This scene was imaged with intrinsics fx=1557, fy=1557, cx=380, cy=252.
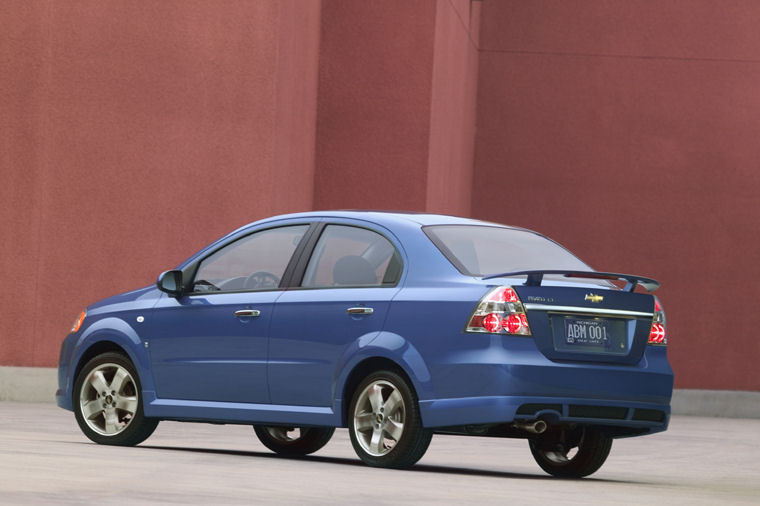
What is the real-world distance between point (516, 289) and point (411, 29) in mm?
11603

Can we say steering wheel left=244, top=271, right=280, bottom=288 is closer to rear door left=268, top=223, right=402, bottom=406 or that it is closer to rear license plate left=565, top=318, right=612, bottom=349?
rear door left=268, top=223, right=402, bottom=406

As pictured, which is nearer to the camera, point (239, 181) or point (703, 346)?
point (239, 181)

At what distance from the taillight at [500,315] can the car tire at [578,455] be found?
4.07ft

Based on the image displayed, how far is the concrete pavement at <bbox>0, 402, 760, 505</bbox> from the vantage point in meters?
7.18

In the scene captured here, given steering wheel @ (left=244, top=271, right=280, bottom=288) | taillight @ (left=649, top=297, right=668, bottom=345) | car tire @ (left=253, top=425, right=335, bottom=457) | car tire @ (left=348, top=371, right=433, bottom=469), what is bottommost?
car tire @ (left=253, top=425, right=335, bottom=457)

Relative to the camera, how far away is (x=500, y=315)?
27.8ft

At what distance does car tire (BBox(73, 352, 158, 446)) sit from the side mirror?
1.97ft

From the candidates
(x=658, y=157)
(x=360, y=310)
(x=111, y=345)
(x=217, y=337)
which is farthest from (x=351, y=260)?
(x=658, y=157)

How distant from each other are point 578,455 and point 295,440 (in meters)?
2.11

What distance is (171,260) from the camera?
16719mm

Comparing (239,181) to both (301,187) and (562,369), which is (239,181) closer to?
(301,187)

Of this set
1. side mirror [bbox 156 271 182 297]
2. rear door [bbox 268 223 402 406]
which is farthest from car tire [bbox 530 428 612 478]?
side mirror [bbox 156 271 182 297]

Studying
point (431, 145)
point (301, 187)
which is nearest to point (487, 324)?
point (301, 187)

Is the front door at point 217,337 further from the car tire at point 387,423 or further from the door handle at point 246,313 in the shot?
the car tire at point 387,423
